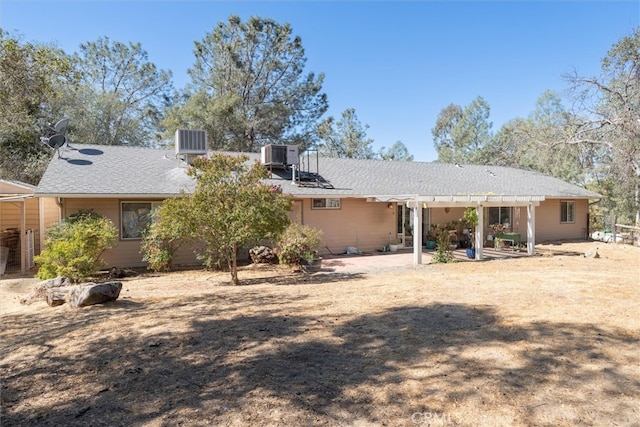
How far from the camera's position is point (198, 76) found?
27859 millimetres

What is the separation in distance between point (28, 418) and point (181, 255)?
927 cm

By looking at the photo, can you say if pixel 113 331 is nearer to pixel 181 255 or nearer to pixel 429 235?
pixel 181 255

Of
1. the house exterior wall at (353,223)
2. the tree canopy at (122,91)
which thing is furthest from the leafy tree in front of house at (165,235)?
the tree canopy at (122,91)

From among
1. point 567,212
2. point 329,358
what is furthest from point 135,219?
point 567,212

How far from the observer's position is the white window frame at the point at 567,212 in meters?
19.4

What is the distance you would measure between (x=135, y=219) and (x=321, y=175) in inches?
286

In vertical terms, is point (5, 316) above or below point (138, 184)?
below

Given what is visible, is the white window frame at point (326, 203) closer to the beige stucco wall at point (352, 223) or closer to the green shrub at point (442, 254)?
the beige stucco wall at point (352, 223)

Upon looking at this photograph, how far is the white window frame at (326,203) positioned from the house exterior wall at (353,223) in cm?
11

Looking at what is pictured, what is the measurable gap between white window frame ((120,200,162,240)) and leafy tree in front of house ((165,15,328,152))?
14.4 meters

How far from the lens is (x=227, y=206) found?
8.87 meters

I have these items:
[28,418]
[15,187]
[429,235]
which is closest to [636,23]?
[429,235]

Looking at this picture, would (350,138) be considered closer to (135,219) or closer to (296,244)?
(296,244)

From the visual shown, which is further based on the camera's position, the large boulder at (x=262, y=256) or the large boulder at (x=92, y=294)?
the large boulder at (x=262, y=256)
